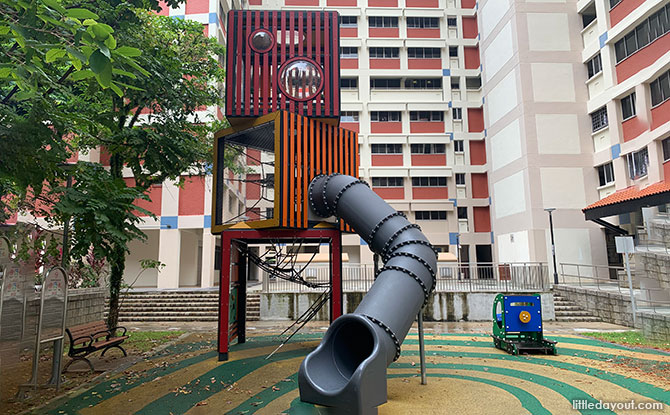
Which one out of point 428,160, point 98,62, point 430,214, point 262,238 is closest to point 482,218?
point 430,214

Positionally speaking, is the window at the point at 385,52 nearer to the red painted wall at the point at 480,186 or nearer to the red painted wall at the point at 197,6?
the red painted wall at the point at 480,186

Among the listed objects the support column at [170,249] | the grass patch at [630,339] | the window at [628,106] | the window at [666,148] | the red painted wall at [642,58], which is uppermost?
the red painted wall at [642,58]

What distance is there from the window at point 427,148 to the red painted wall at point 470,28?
36.9ft

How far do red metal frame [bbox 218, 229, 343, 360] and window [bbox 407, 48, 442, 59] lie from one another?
3244 centimetres

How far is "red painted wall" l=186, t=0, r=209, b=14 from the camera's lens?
28.5 meters

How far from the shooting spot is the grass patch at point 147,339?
40.9ft

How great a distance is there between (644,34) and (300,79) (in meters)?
20.4

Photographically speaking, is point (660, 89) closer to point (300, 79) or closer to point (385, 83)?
point (300, 79)

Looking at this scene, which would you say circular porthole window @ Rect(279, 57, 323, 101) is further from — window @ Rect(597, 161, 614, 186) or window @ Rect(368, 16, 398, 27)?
window @ Rect(368, 16, 398, 27)

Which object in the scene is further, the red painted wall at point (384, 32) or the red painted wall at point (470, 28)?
the red painted wall at point (470, 28)

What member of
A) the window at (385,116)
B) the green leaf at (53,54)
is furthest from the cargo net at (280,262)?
the window at (385,116)

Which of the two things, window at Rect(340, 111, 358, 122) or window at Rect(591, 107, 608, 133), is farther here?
window at Rect(340, 111, 358, 122)

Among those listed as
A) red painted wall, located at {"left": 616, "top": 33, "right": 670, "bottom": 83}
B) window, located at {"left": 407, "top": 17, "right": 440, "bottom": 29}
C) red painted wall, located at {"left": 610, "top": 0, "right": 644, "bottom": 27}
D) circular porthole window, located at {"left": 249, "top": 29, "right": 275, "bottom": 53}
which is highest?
window, located at {"left": 407, "top": 17, "right": 440, "bottom": 29}

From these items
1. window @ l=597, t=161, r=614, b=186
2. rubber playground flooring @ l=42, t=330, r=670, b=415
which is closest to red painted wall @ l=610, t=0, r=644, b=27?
window @ l=597, t=161, r=614, b=186
